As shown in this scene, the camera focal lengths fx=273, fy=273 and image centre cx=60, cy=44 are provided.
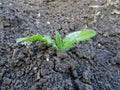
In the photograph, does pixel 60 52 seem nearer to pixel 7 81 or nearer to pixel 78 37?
pixel 78 37

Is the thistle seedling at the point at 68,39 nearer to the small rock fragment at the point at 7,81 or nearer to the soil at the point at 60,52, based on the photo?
the soil at the point at 60,52

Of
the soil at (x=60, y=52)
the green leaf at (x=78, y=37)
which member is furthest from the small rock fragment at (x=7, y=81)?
the green leaf at (x=78, y=37)

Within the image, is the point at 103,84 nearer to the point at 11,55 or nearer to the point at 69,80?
the point at 69,80

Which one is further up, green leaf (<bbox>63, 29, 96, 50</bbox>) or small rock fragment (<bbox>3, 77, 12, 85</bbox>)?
green leaf (<bbox>63, 29, 96, 50</bbox>)

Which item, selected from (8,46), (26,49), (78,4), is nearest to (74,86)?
(26,49)

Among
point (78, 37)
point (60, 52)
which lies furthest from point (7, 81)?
point (78, 37)

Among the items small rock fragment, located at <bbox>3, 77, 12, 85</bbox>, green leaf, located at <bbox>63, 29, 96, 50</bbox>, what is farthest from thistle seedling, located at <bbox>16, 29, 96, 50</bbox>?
small rock fragment, located at <bbox>3, 77, 12, 85</bbox>

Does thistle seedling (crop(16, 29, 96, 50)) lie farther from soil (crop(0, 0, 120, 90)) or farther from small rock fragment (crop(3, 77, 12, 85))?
small rock fragment (crop(3, 77, 12, 85))

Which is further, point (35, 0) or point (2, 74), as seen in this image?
point (35, 0)
